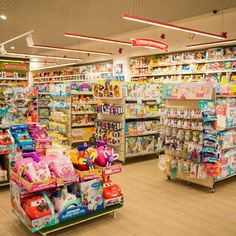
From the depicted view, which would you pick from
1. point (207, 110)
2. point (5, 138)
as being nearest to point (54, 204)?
point (5, 138)

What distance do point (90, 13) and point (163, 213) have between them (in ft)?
21.7

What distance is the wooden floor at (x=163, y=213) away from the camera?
3318 mm

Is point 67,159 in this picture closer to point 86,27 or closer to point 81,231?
point 81,231

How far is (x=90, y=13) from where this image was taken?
8422 millimetres

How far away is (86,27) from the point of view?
1020 cm

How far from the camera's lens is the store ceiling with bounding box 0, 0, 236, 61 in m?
7.39

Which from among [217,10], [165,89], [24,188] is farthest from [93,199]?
[217,10]

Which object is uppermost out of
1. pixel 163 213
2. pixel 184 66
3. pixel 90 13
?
pixel 90 13

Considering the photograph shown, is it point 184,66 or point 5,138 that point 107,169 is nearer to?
point 5,138

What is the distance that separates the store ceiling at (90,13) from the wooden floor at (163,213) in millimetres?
4795

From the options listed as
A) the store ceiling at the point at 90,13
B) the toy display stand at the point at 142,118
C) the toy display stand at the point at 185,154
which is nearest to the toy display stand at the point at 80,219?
the toy display stand at the point at 185,154

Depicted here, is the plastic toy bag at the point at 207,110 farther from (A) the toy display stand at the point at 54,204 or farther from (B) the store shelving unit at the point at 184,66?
(B) the store shelving unit at the point at 184,66

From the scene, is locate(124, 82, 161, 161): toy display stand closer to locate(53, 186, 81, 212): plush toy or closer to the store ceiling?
the store ceiling

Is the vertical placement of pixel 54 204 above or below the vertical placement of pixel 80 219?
above
